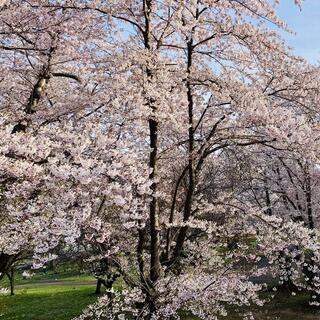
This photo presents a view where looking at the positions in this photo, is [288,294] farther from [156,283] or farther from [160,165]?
[156,283]

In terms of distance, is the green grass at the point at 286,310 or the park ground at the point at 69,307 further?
the park ground at the point at 69,307

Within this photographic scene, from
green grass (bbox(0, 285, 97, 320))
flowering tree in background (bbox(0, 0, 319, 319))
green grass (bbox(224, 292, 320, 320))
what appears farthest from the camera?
green grass (bbox(0, 285, 97, 320))

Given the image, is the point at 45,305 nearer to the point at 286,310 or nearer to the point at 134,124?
the point at 286,310

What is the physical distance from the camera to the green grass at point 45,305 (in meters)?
22.7

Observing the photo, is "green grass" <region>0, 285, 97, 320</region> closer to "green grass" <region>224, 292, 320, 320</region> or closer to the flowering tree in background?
"green grass" <region>224, 292, 320, 320</region>

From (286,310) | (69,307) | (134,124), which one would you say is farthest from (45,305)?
(134,124)

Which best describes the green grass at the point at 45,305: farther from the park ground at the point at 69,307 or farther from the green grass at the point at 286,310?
the green grass at the point at 286,310

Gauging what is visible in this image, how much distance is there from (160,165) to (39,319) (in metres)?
12.9

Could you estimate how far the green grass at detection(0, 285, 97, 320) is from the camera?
22.7 m

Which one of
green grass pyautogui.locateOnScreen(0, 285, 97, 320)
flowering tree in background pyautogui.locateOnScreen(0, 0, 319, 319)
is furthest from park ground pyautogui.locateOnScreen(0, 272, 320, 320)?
flowering tree in background pyautogui.locateOnScreen(0, 0, 319, 319)

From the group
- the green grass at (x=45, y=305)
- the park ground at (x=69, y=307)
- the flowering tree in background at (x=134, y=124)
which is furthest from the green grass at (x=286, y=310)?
the green grass at (x=45, y=305)

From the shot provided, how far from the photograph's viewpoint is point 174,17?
8398 mm

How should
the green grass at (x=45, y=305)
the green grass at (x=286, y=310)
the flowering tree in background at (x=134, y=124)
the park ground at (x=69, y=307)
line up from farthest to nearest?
the green grass at (x=45, y=305) < the park ground at (x=69, y=307) < the green grass at (x=286, y=310) < the flowering tree in background at (x=134, y=124)

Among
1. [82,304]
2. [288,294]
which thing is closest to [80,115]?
[288,294]
